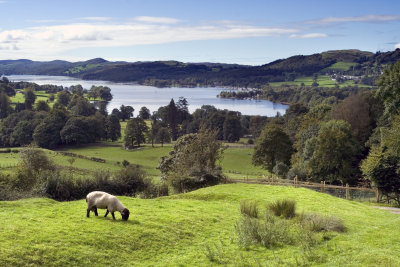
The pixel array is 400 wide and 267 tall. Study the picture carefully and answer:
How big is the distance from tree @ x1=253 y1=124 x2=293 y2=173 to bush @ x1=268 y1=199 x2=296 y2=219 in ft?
139

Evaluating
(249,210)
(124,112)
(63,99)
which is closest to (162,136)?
(124,112)

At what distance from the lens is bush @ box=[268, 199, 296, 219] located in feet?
52.8

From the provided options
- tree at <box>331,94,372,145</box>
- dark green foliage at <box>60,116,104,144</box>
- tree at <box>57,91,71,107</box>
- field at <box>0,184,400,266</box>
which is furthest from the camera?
tree at <box>57,91,71,107</box>

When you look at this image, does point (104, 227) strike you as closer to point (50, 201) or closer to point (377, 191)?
point (50, 201)

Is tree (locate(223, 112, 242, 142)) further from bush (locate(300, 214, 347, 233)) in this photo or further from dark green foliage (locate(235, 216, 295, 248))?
dark green foliage (locate(235, 216, 295, 248))

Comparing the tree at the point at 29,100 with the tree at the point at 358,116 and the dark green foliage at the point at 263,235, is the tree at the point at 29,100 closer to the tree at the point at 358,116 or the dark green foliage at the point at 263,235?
the tree at the point at 358,116

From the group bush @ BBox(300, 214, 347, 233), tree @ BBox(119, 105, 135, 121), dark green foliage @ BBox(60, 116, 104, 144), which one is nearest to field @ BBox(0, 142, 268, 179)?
dark green foliage @ BBox(60, 116, 104, 144)

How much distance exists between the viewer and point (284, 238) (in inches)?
504

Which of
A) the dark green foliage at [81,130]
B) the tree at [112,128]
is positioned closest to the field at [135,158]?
the dark green foliage at [81,130]

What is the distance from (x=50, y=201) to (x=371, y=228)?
14.3m

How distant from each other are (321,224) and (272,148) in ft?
150

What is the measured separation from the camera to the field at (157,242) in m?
10.2

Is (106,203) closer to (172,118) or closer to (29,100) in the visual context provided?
(172,118)

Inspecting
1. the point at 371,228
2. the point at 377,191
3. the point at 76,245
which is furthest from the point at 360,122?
the point at 76,245
